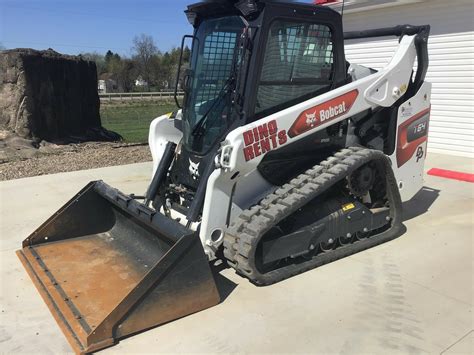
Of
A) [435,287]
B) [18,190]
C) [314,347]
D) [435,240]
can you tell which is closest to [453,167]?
[435,240]

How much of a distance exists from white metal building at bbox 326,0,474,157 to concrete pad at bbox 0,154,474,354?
4.99 metres

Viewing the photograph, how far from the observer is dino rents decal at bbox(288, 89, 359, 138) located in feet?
13.1

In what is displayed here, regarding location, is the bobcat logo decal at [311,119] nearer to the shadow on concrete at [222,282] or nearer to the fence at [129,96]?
the shadow on concrete at [222,282]

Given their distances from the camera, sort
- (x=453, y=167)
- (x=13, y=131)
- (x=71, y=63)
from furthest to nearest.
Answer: (x=71, y=63), (x=13, y=131), (x=453, y=167)

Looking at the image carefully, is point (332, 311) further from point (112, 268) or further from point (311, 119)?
point (112, 268)

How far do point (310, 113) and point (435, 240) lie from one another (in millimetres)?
2005

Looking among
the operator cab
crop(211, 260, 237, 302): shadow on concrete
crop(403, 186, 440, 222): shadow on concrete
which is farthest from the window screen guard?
crop(403, 186, 440, 222): shadow on concrete

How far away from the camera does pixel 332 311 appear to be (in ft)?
11.1

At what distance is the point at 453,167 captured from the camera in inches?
328

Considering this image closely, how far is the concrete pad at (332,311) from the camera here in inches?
119

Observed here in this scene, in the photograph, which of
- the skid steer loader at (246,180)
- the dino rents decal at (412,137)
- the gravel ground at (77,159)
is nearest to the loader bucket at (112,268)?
the skid steer loader at (246,180)

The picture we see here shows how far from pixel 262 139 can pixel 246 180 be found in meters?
0.44

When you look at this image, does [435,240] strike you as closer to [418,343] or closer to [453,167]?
[418,343]

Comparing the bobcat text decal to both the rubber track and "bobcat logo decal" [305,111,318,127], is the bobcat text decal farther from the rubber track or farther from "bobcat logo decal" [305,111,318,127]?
the rubber track
